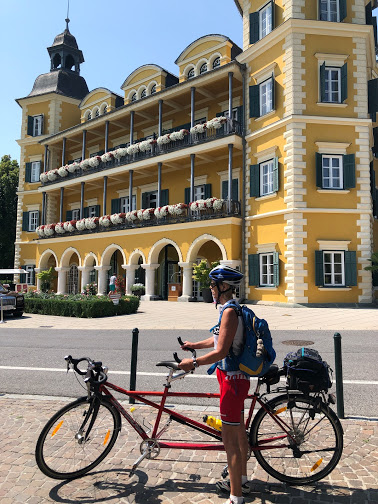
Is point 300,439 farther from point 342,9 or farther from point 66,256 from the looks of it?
point 66,256

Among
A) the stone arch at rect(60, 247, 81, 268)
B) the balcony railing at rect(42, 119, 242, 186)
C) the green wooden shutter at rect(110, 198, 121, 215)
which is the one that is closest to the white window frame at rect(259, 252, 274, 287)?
the balcony railing at rect(42, 119, 242, 186)

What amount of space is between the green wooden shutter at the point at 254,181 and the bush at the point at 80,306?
7996mm

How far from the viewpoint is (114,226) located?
1025 inches

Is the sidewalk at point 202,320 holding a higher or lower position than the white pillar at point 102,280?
lower

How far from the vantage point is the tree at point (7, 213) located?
39.1 meters

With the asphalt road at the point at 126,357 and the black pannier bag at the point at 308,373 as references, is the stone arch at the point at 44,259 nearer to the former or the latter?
the asphalt road at the point at 126,357

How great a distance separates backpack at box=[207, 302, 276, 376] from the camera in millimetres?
2922

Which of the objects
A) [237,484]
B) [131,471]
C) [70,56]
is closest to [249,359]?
[237,484]

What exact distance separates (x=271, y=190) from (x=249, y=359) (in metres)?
17.6

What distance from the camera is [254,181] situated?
20500 mm

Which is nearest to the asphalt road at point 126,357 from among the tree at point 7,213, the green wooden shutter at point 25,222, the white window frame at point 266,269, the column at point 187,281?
the white window frame at point 266,269

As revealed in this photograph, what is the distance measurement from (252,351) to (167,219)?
20.4 metres

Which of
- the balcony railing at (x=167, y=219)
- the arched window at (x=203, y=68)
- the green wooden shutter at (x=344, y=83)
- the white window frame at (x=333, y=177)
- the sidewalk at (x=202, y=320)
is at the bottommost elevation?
the sidewalk at (x=202, y=320)

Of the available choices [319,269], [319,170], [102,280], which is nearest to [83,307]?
[319,269]
